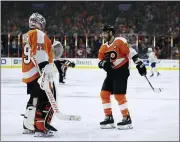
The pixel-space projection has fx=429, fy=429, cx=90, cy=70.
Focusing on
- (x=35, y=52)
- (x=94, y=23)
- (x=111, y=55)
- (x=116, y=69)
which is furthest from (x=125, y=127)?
(x=94, y=23)

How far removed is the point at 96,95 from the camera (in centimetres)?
817

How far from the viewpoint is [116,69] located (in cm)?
467

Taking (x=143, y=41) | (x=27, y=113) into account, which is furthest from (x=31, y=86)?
(x=143, y=41)

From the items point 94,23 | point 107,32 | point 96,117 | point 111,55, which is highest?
point 94,23

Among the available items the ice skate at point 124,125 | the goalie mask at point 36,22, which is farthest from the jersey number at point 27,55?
the ice skate at point 124,125

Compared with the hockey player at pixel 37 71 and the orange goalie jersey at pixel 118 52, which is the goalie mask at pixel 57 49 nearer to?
the hockey player at pixel 37 71

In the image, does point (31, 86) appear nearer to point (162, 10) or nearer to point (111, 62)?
point (111, 62)

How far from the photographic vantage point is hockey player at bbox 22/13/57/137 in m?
4.00

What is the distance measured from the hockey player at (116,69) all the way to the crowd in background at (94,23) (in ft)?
40.5

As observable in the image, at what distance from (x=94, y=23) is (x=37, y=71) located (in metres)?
17.1

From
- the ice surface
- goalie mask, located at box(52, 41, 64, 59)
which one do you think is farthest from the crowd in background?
goalie mask, located at box(52, 41, 64, 59)

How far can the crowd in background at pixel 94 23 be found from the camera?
17250 millimetres

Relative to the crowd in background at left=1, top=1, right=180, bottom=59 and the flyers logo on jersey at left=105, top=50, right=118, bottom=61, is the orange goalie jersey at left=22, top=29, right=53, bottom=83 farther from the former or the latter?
the crowd in background at left=1, top=1, right=180, bottom=59

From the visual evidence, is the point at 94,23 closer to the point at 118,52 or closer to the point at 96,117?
the point at 96,117
